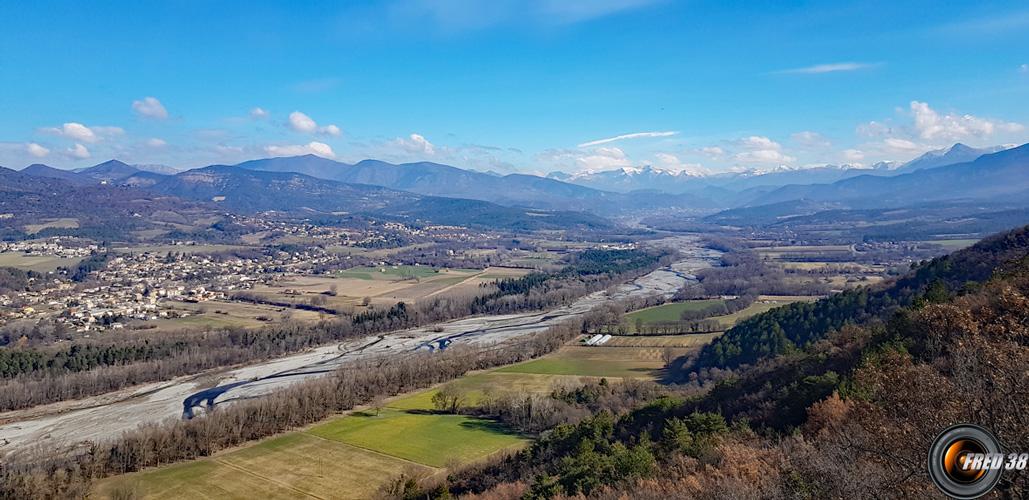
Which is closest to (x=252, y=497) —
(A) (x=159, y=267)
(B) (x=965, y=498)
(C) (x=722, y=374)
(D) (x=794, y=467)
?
(D) (x=794, y=467)

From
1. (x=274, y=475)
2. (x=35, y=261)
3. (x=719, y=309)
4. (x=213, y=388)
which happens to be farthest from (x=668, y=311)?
(x=35, y=261)

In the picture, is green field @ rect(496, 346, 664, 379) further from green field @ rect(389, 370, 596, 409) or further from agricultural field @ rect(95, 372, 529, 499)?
agricultural field @ rect(95, 372, 529, 499)

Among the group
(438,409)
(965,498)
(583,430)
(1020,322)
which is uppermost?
(1020,322)

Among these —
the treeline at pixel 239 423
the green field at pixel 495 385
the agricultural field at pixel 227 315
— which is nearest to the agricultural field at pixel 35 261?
the agricultural field at pixel 227 315

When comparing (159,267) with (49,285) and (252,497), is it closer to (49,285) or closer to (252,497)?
(49,285)

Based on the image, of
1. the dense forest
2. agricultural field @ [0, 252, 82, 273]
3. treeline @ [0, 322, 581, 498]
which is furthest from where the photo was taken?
agricultural field @ [0, 252, 82, 273]

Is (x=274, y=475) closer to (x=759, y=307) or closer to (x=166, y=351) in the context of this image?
(x=166, y=351)

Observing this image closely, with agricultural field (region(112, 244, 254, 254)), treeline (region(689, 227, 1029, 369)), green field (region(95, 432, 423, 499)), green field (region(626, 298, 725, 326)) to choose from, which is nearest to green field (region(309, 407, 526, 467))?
green field (region(95, 432, 423, 499))
